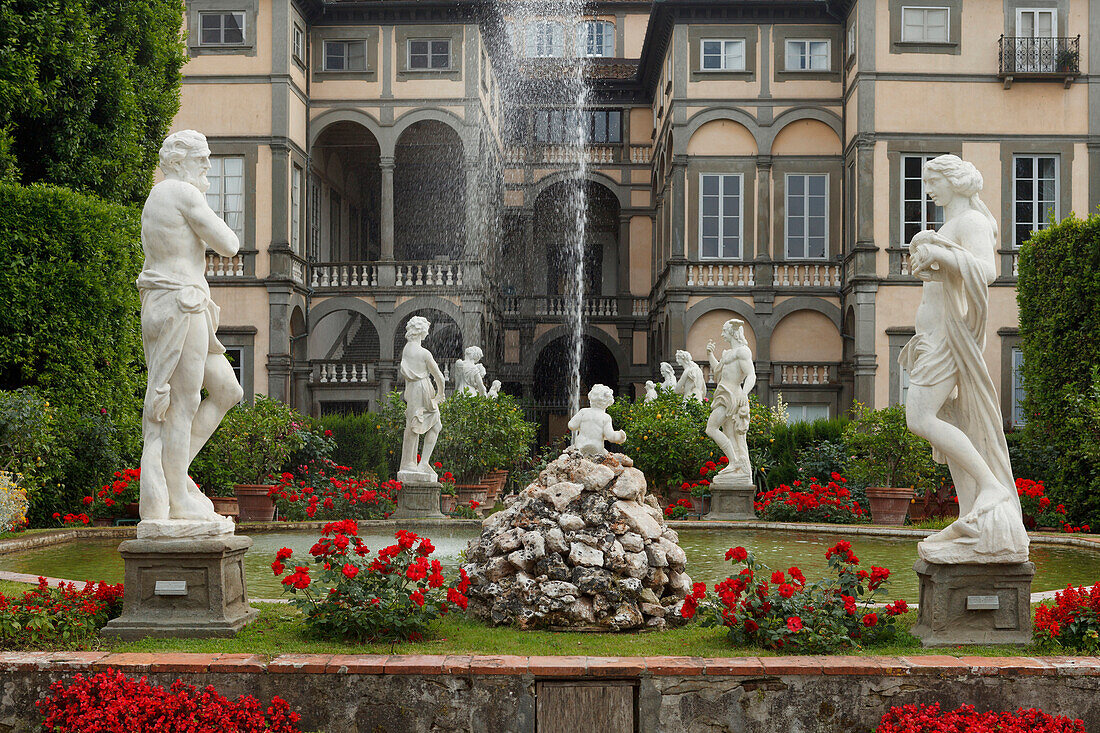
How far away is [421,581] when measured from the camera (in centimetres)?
503

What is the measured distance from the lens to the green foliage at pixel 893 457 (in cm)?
1241

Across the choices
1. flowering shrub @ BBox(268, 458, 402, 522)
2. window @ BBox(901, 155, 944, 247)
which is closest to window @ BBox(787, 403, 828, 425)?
window @ BBox(901, 155, 944, 247)

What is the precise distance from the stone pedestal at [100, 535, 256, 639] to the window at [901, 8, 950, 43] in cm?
2343

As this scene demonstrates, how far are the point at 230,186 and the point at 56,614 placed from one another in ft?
71.7

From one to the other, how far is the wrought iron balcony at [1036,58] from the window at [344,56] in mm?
15867

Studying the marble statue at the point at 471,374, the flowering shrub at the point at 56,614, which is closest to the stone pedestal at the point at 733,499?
the marble statue at the point at 471,374

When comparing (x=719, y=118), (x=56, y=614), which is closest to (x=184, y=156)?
(x=56, y=614)

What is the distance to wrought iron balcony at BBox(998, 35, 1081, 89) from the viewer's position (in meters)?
24.1

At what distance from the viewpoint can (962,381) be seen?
516cm

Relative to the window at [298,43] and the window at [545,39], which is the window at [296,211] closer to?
the window at [298,43]

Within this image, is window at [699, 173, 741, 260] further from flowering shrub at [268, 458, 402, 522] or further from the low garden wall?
the low garden wall

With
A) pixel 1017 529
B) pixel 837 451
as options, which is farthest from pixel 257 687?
pixel 837 451

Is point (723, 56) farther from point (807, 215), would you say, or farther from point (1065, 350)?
point (1065, 350)

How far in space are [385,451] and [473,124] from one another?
43.5 feet
